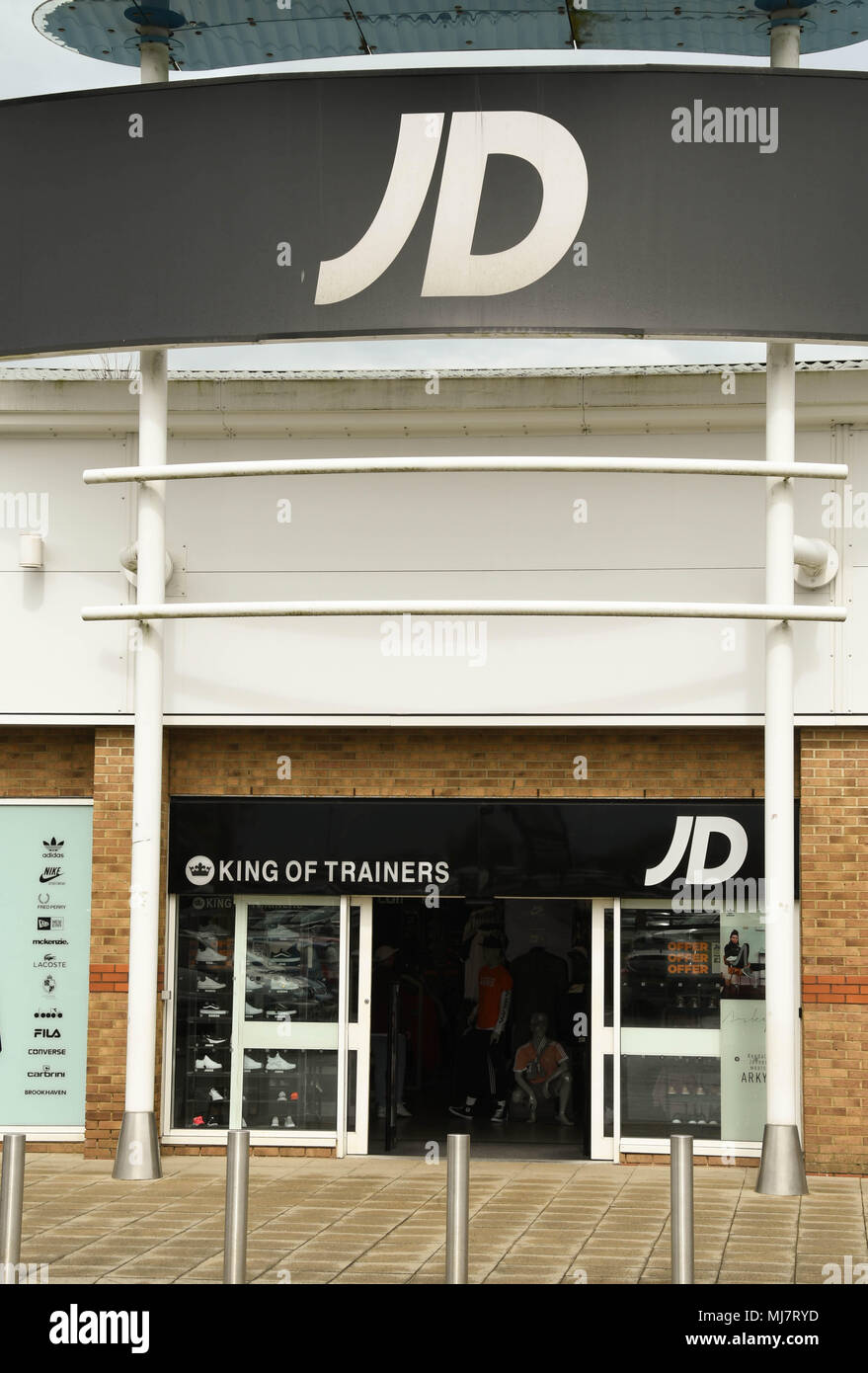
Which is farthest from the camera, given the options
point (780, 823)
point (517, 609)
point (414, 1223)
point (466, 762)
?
point (466, 762)

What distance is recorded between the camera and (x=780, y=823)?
11711 millimetres

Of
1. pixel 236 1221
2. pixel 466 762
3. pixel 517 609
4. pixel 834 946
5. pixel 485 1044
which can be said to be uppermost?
pixel 517 609

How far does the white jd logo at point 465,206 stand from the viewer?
11938mm

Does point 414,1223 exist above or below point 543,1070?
below

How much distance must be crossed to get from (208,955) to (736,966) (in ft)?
14.9

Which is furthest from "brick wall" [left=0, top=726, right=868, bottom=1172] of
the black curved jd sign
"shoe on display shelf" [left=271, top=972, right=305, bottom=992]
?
the black curved jd sign

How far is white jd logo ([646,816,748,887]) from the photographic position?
12789 millimetres

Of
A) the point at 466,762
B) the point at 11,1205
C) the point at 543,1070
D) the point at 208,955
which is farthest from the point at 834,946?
the point at 11,1205

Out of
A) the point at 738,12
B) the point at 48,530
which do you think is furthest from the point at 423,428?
the point at 738,12

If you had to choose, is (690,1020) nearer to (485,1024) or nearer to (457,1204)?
(485,1024)

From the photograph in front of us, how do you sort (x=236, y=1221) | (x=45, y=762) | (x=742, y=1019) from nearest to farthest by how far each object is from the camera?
1. (x=236, y=1221)
2. (x=742, y=1019)
3. (x=45, y=762)

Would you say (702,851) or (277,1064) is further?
(277,1064)

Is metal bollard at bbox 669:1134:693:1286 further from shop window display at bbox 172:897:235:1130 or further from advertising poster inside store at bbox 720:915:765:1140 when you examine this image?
shop window display at bbox 172:897:235:1130

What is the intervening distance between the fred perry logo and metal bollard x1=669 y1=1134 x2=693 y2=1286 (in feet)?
20.5
